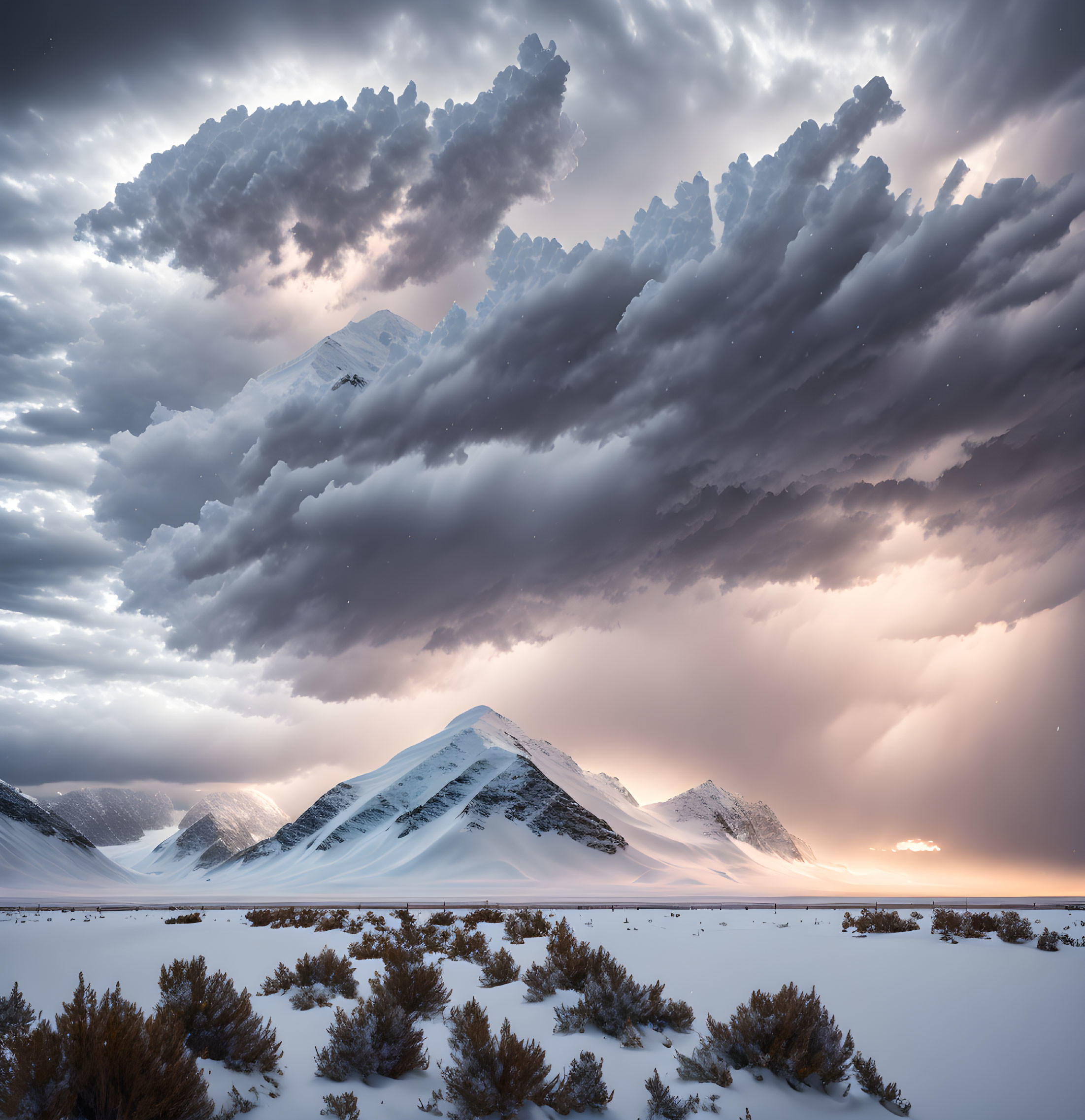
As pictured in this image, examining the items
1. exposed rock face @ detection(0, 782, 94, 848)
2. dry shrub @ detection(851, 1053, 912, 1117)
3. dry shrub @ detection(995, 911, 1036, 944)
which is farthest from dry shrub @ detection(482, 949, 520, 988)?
exposed rock face @ detection(0, 782, 94, 848)

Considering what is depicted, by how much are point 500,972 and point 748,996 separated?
4.81 metres

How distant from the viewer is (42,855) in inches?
3794

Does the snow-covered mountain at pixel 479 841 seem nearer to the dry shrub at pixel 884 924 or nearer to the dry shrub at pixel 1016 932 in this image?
the dry shrub at pixel 884 924

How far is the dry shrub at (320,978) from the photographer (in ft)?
41.6

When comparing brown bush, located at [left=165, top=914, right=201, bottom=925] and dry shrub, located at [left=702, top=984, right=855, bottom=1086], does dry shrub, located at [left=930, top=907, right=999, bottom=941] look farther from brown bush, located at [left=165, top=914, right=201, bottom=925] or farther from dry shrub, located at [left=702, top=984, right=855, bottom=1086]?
brown bush, located at [left=165, top=914, right=201, bottom=925]

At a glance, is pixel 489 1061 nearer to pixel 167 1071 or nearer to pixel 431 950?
pixel 167 1071

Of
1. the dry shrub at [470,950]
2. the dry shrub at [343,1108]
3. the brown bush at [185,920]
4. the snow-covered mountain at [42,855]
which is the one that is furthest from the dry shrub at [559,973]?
the snow-covered mountain at [42,855]

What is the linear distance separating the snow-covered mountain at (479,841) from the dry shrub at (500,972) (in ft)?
163

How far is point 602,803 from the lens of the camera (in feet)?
465

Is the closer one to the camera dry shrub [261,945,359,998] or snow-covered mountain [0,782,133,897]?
dry shrub [261,945,359,998]

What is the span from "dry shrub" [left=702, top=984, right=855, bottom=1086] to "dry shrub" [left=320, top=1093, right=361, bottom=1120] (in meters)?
4.79

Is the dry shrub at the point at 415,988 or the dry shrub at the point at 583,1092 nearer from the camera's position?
the dry shrub at the point at 583,1092

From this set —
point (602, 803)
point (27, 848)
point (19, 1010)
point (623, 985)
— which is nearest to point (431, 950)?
point (623, 985)

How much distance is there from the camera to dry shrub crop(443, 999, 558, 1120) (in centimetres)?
750
